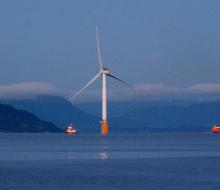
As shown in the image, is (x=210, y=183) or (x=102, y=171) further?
(x=102, y=171)

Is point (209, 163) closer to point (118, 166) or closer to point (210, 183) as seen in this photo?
point (118, 166)

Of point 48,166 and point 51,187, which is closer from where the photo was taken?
point 51,187

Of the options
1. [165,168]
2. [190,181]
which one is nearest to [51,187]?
[190,181]

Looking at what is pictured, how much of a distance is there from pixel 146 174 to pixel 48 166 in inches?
864

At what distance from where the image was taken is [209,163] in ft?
438

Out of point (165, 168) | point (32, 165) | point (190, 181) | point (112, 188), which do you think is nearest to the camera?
point (112, 188)

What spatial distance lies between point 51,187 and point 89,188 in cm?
413

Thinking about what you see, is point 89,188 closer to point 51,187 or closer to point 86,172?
point 51,187

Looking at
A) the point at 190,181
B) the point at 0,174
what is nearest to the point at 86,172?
the point at 0,174

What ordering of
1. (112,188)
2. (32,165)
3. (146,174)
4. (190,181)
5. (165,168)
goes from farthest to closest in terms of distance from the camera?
1. (32,165)
2. (165,168)
3. (146,174)
4. (190,181)
5. (112,188)

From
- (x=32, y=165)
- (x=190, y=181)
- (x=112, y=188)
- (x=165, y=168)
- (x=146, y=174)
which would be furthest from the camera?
(x=32, y=165)

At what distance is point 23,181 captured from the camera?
99.9 meters

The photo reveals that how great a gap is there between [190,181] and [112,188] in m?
11.3

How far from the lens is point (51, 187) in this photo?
303 feet
